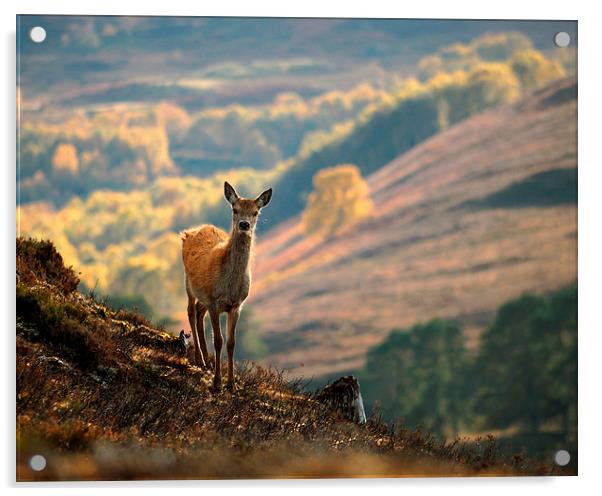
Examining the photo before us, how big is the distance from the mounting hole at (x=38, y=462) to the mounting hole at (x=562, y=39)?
7.35 meters


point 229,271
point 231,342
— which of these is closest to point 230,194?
point 229,271

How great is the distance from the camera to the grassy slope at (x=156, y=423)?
38.8 ft

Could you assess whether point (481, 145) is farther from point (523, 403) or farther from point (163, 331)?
point (163, 331)

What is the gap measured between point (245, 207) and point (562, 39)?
13.8ft

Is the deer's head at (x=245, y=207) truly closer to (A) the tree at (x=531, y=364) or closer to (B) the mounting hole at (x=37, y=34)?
(B) the mounting hole at (x=37, y=34)

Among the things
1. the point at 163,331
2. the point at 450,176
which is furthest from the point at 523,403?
the point at 163,331

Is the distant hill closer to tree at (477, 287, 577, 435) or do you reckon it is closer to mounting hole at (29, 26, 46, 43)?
mounting hole at (29, 26, 46, 43)

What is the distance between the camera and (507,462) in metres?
12.9

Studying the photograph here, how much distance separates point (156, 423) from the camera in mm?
11984

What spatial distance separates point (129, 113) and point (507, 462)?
22.4 feet

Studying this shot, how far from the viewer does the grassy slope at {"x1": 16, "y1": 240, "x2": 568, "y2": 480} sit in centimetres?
1182

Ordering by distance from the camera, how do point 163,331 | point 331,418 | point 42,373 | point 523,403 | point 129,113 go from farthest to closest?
point 523,403
point 129,113
point 163,331
point 331,418
point 42,373

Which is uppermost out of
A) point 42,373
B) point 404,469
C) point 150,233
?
point 150,233

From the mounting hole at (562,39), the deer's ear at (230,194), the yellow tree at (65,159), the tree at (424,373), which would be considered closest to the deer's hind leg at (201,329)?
the deer's ear at (230,194)
